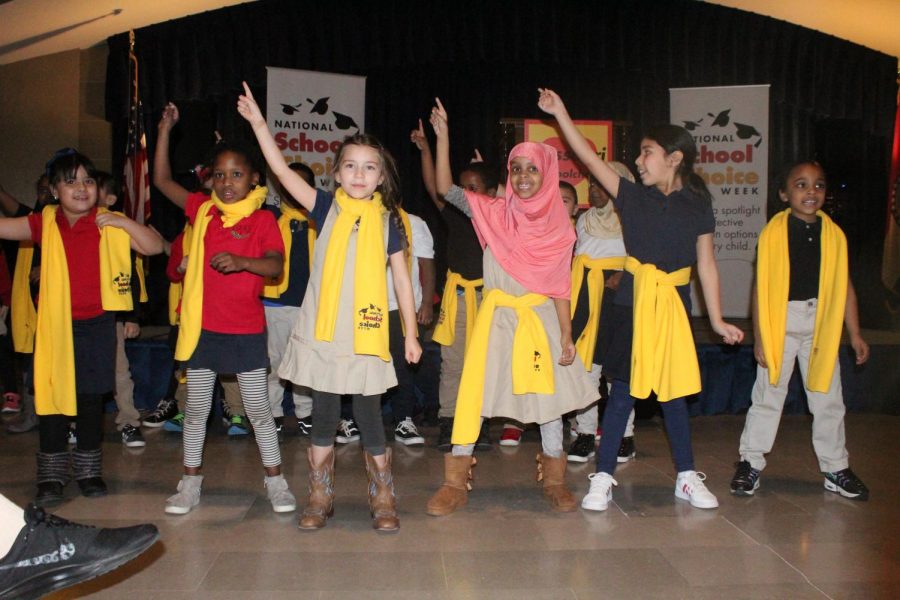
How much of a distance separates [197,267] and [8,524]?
1266mm

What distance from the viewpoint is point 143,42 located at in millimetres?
7488

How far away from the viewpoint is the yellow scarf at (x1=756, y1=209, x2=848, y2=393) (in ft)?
11.9

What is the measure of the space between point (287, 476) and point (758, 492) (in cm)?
204

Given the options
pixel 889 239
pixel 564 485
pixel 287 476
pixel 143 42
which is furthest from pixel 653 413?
pixel 143 42

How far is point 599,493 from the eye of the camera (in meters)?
3.40

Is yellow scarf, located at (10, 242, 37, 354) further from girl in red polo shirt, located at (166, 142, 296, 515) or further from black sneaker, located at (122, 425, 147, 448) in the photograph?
girl in red polo shirt, located at (166, 142, 296, 515)

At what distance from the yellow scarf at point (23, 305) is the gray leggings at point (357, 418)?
7.21ft

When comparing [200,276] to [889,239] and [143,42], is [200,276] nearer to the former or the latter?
[143,42]

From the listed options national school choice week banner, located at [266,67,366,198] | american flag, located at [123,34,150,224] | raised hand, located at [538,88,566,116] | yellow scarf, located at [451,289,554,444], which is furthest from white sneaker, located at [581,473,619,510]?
american flag, located at [123,34,150,224]

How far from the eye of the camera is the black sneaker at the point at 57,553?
7.29ft

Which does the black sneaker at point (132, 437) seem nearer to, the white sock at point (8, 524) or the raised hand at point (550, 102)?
the white sock at point (8, 524)

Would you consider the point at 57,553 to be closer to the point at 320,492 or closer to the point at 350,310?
the point at 320,492

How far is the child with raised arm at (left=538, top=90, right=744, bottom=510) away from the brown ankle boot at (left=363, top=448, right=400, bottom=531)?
0.77 metres

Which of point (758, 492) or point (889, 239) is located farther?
point (889, 239)
